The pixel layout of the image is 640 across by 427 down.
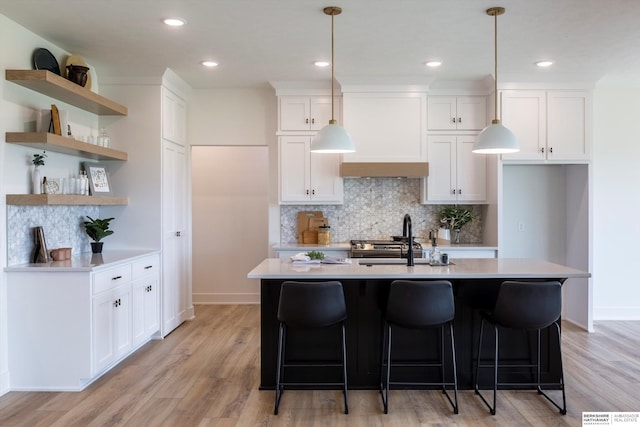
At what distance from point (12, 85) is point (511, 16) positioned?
372cm

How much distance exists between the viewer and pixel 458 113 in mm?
5199

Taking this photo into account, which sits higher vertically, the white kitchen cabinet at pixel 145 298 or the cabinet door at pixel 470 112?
the cabinet door at pixel 470 112

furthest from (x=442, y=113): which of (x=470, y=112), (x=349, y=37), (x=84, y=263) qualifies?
(x=84, y=263)

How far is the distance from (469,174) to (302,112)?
2030 millimetres

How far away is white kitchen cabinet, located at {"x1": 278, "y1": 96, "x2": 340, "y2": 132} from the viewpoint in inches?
203

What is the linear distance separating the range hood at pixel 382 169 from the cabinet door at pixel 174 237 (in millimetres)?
1850

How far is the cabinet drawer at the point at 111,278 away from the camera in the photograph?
342 centimetres

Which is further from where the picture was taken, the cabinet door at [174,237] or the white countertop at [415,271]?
the cabinet door at [174,237]

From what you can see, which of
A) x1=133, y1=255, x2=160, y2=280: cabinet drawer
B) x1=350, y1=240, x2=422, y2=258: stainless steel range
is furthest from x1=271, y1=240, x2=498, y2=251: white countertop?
x1=133, y1=255, x2=160, y2=280: cabinet drawer

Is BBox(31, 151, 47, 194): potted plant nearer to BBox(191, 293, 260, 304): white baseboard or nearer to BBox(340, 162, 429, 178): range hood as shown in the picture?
BBox(340, 162, 429, 178): range hood

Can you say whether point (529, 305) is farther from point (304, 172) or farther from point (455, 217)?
point (304, 172)

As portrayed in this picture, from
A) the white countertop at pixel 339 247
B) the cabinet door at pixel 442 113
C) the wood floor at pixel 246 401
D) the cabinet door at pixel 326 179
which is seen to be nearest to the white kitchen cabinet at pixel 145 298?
the wood floor at pixel 246 401

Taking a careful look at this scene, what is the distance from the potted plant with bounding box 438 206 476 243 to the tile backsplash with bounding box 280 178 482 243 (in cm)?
10

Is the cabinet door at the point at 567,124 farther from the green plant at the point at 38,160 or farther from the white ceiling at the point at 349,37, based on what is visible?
the green plant at the point at 38,160
